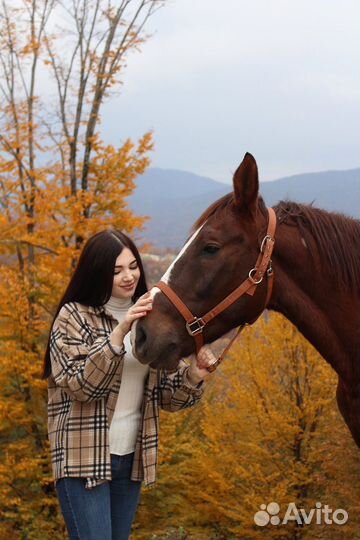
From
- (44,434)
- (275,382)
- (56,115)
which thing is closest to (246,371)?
(275,382)

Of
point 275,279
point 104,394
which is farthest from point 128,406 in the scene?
point 275,279

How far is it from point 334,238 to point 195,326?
0.70 metres

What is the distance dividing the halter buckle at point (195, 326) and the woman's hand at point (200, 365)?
125 millimetres

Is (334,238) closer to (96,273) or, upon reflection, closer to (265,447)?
(96,273)

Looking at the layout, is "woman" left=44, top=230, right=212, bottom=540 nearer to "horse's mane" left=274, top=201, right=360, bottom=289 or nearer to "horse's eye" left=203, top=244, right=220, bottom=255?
"horse's eye" left=203, top=244, right=220, bottom=255

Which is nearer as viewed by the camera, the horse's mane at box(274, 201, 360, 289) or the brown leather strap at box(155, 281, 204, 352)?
the brown leather strap at box(155, 281, 204, 352)

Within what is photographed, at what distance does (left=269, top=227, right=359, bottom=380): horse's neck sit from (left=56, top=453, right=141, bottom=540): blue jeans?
956mm

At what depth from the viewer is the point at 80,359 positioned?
7.80 feet

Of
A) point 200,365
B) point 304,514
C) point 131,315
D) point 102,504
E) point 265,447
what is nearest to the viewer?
point 131,315

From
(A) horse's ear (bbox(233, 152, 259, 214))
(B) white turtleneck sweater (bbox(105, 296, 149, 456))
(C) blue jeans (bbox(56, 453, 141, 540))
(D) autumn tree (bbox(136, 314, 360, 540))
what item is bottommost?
(D) autumn tree (bbox(136, 314, 360, 540))

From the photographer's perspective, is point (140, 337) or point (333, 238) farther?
point (333, 238)

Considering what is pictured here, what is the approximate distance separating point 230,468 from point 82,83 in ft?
28.6

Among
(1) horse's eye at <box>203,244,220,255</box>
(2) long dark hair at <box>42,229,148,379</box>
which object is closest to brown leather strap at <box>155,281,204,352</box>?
(1) horse's eye at <box>203,244,220,255</box>

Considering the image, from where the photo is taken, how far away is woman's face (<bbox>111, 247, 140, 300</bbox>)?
2.56m
